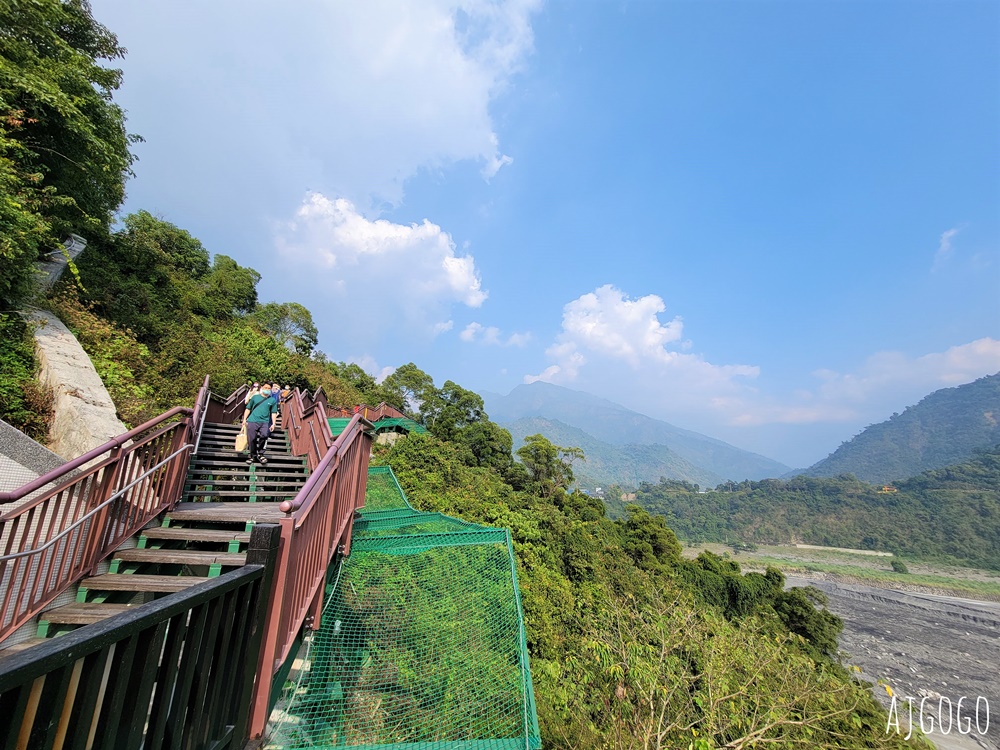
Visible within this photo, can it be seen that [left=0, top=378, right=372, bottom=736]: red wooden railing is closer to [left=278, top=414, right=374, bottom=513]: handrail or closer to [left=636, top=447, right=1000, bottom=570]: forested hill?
[left=278, top=414, right=374, bottom=513]: handrail

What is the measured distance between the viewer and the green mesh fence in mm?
3215

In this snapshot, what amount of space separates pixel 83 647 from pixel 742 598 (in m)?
32.3

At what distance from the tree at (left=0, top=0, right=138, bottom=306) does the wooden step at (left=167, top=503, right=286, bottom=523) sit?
4.66 m

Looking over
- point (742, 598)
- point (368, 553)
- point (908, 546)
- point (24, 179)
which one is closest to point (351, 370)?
point (24, 179)

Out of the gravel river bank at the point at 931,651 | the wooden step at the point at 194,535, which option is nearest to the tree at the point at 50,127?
the wooden step at the point at 194,535

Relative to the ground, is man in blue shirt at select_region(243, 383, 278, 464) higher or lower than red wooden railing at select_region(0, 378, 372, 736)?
higher

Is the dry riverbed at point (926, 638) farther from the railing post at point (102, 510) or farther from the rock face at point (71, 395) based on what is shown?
the rock face at point (71, 395)

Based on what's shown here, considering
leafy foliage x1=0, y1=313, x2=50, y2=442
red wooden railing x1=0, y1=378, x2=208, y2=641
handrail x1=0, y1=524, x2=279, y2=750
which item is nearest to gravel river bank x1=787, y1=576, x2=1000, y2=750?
handrail x1=0, y1=524, x2=279, y2=750

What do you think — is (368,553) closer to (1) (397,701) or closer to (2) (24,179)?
(1) (397,701)

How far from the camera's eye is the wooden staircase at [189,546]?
292 centimetres

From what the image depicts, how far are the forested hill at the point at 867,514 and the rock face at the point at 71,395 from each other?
347 ft

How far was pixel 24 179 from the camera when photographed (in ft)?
21.0

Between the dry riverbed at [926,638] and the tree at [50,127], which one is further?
the dry riverbed at [926,638]

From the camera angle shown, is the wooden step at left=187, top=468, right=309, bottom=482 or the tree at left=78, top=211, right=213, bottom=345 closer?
the wooden step at left=187, top=468, right=309, bottom=482
